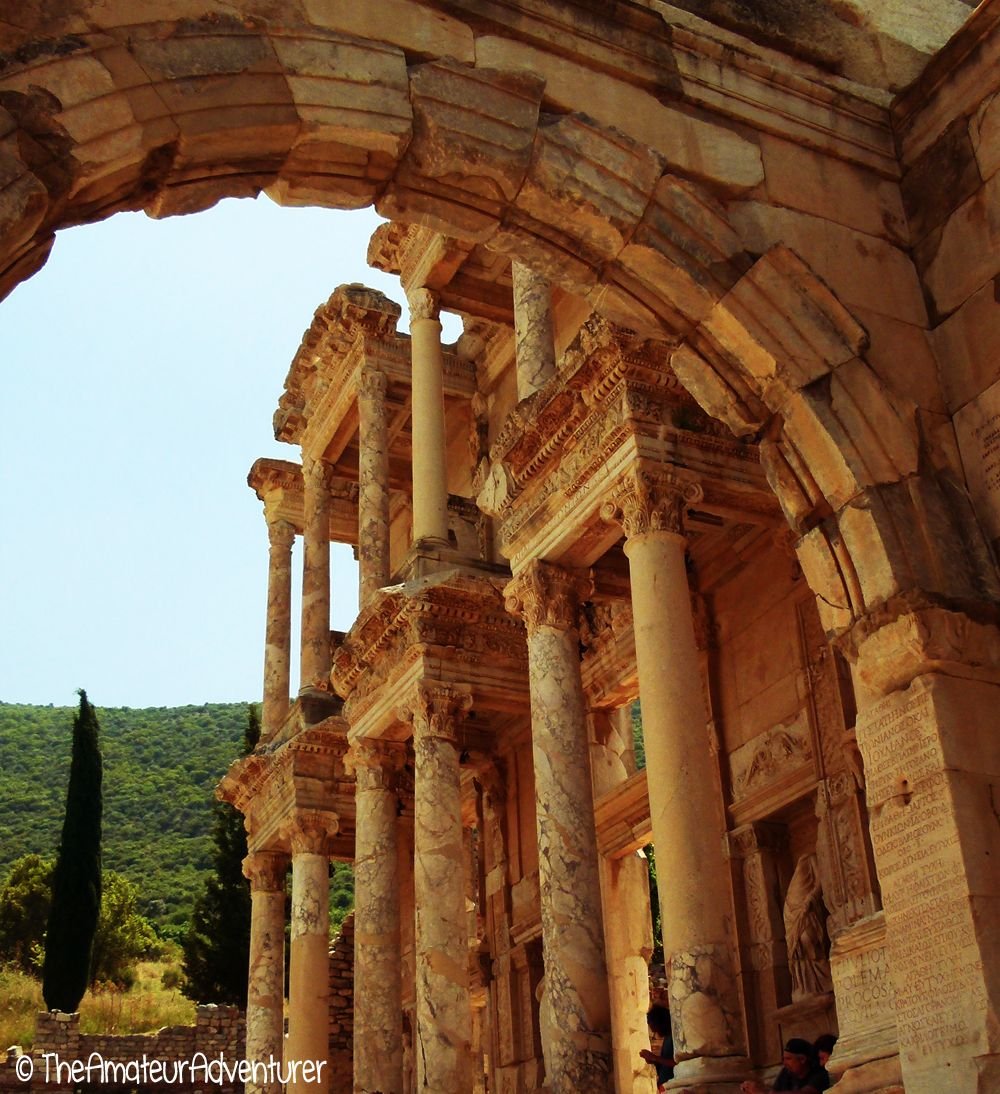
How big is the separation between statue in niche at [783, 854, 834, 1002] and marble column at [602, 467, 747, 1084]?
2.03 m

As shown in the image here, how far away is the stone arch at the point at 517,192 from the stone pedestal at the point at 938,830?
282mm

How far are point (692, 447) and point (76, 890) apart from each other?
24.9m

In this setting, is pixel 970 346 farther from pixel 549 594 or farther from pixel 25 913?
pixel 25 913

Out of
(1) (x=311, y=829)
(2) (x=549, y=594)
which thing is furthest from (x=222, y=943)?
(2) (x=549, y=594)

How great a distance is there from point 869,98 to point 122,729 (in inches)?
2651

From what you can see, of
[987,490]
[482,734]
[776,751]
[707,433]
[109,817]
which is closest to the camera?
[987,490]

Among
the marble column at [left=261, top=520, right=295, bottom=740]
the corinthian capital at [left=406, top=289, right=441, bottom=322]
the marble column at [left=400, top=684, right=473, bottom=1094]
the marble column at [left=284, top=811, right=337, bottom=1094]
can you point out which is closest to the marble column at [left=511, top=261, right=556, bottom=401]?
the corinthian capital at [left=406, top=289, right=441, bottom=322]

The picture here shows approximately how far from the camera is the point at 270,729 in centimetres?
2034

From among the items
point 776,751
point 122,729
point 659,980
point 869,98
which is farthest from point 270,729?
point 122,729

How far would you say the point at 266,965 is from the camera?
19.6 meters

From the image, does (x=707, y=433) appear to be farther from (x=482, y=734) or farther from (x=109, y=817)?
(x=109, y=817)

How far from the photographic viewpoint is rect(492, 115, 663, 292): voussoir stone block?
23.4 feet

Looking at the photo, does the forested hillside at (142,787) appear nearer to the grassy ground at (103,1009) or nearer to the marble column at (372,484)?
the grassy ground at (103,1009)

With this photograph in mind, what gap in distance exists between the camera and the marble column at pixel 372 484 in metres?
17.6
